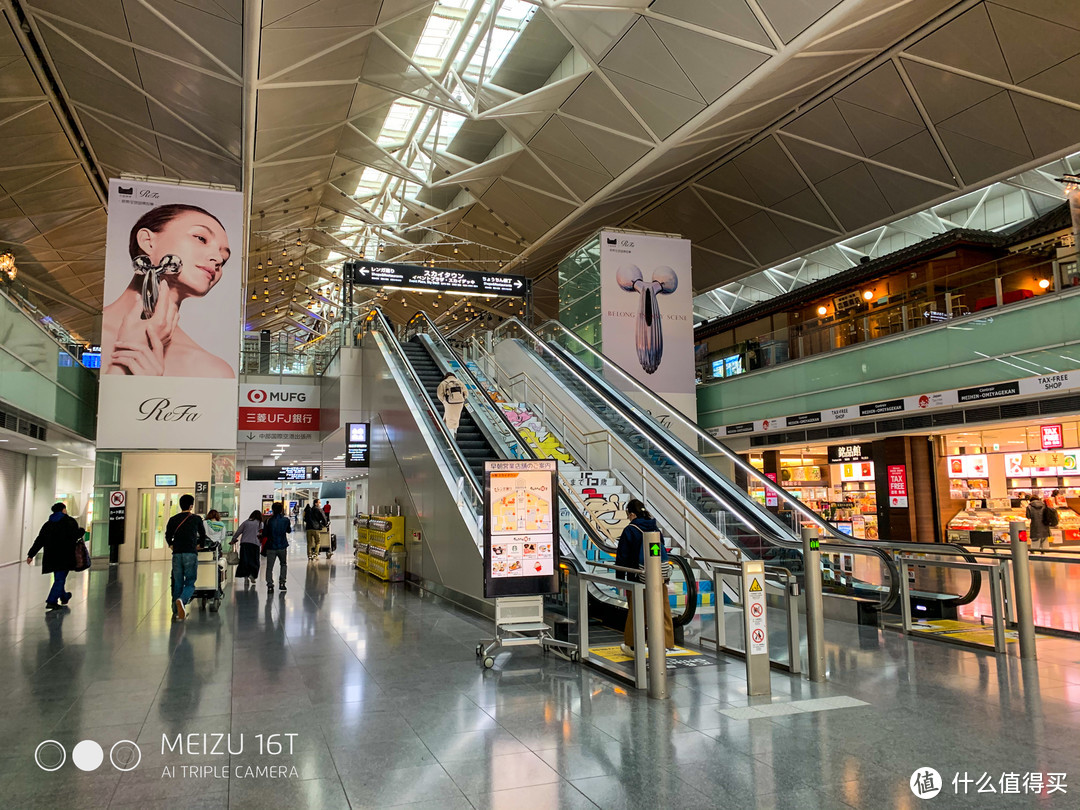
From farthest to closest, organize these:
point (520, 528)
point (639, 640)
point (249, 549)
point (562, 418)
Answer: point (562, 418)
point (249, 549)
point (520, 528)
point (639, 640)

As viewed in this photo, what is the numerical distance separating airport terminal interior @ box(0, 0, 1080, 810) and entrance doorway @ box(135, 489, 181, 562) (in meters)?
0.11

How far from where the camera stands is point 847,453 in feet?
60.2

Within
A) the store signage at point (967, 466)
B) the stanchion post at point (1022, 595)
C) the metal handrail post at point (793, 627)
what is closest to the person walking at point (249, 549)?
the metal handrail post at point (793, 627)

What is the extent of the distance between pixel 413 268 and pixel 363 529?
8.12 m

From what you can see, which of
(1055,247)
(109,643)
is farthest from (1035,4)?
(109,643)

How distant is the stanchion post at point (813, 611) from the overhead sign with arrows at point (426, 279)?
16.0 meters

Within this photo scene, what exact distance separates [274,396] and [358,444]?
580 cm

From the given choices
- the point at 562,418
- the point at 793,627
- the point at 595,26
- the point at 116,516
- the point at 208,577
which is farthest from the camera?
the point at 116,516

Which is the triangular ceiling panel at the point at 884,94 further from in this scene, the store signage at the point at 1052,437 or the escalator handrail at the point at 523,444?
the escalator handrail at the point at 523,444

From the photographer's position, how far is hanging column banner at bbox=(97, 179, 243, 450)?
11.7 metres

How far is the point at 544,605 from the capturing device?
830 centimetres

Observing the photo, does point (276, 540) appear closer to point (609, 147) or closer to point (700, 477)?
point (700, 477)

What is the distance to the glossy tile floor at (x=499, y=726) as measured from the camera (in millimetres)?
3893

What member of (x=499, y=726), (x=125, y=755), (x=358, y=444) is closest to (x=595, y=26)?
(x=358, y=444)
